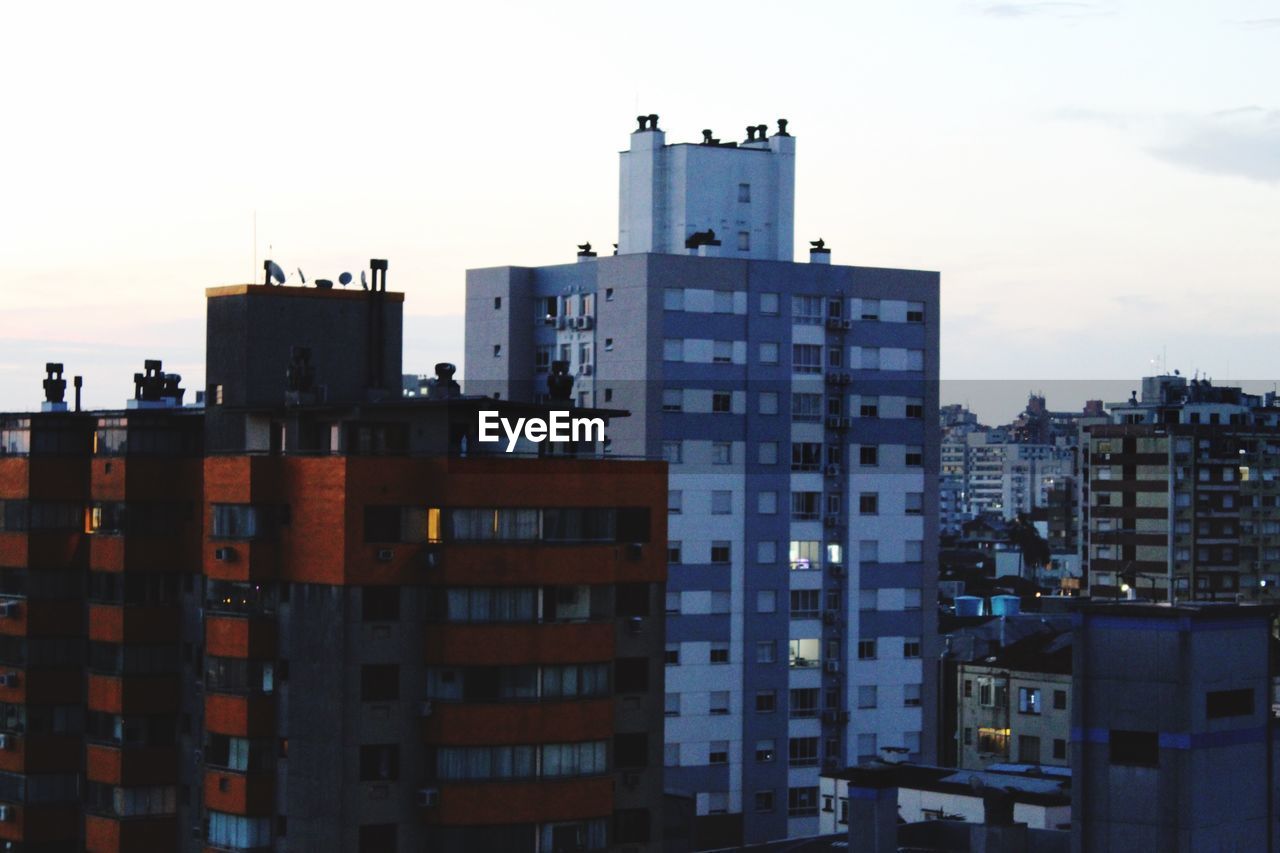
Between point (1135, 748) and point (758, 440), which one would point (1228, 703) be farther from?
point (758, 440)

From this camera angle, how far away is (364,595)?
93500 mm

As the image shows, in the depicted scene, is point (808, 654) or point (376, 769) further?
point (808, 654)

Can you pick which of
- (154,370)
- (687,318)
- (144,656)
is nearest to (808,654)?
(687,318)

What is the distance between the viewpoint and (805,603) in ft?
502

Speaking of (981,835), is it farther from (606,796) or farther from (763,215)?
(763,215)

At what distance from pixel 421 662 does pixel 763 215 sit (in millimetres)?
71886

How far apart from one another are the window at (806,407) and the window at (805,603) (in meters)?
11.0

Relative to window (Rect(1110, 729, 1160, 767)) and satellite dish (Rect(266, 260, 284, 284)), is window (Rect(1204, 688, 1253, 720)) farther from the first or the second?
satellite dish (Rect(266, 260, 284, 284))

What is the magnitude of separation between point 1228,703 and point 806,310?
76478mm

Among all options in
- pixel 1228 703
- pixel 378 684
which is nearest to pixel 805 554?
pixel 378 684

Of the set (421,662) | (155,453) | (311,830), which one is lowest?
(311,830)

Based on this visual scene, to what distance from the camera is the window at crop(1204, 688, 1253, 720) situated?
263 ft

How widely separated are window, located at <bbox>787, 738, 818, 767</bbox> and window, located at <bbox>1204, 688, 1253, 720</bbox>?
70576 millimetres
